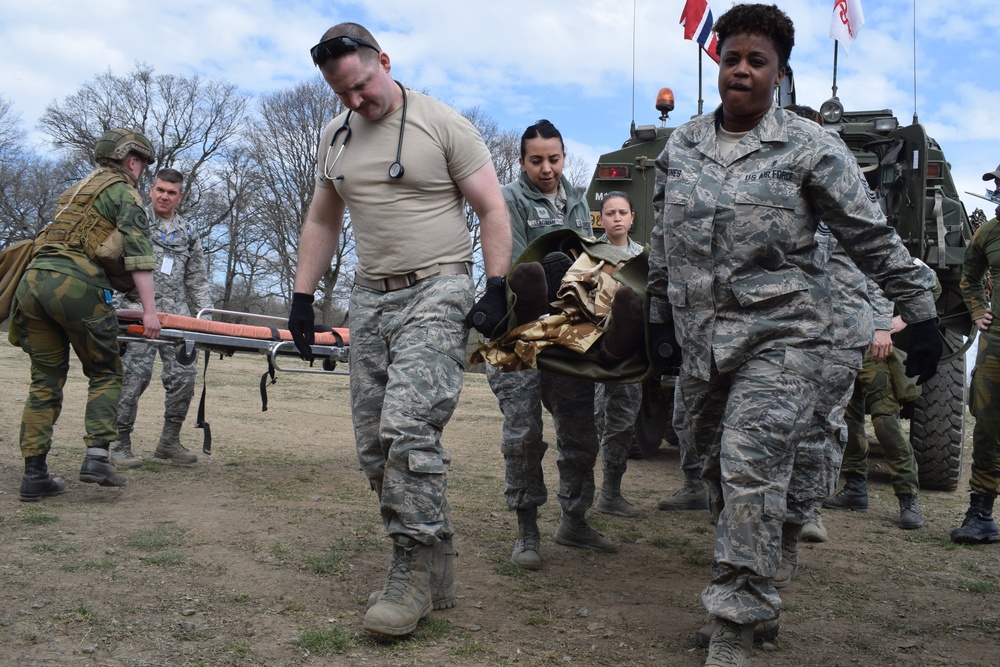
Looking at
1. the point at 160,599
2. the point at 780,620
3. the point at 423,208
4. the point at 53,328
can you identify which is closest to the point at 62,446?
the point at 53,328

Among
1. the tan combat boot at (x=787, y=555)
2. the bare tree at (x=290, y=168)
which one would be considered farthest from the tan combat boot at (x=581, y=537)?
the bare tree at (x=290, y=168)

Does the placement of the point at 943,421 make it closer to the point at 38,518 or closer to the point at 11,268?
the point at 38,518

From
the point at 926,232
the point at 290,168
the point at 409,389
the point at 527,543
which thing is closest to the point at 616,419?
the point at 527,543

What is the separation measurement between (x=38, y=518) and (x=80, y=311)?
1.22 m

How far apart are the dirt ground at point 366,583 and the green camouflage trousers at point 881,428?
14.0 inches

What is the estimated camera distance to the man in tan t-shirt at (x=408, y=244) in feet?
12.4

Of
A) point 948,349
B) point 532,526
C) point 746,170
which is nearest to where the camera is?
point 746,170

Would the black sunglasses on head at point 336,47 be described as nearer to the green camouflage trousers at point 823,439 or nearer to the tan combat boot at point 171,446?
the green camouflage trousers at point 823,439

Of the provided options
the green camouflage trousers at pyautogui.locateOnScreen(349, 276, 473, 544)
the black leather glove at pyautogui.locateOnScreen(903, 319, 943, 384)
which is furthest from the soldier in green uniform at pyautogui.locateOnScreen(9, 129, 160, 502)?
the black leather glove at pyautogui.locateOnScreen(903, 319, 943, 384)

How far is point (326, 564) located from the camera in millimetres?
4473

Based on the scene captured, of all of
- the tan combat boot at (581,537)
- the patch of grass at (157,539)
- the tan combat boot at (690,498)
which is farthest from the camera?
the tan combat boot at (690,498)

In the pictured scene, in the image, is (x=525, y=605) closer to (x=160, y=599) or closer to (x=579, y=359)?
(x=579, y=359)

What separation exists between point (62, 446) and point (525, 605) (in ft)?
16.5

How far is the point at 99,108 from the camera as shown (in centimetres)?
3425
